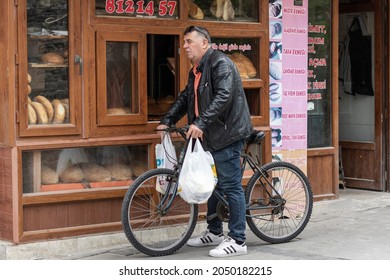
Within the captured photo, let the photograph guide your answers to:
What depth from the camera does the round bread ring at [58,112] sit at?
24.8 ft

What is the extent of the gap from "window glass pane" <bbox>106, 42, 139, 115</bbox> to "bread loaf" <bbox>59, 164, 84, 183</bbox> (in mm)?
606

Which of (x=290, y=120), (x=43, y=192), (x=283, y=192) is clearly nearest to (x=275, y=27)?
(x=290, y=120)

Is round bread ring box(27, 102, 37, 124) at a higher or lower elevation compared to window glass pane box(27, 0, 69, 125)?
lower

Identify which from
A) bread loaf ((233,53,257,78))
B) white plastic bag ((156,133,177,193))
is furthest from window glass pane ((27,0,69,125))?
bread loaf ((233,53,257,78))

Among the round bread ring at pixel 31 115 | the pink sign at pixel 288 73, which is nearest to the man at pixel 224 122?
the round bread ring at pixel 31 115

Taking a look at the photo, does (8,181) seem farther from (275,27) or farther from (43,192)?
(275,27)

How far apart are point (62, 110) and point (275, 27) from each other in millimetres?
2750

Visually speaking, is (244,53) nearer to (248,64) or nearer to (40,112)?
(248,64)

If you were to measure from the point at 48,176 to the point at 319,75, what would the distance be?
393 centimetres

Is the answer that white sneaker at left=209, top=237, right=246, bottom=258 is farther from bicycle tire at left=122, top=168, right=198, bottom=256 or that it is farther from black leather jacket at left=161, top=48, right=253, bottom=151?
black leather jacket at left=161, top=48, right=253, bottom=151

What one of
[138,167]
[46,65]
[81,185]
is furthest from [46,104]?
[138,167]

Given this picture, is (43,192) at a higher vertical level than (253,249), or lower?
higher

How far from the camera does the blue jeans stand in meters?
7.36

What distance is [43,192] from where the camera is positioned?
7457 mm
